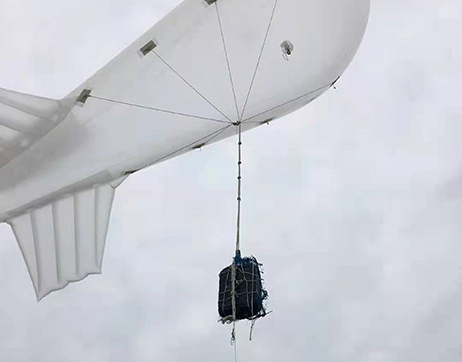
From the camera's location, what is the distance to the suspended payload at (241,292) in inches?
388

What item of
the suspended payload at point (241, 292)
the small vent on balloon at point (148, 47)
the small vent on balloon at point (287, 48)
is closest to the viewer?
the small vent on balloon at point (148, 47)

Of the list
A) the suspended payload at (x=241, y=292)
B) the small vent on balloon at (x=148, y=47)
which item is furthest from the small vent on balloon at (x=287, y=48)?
the suspended payload at (x=241, y=292)

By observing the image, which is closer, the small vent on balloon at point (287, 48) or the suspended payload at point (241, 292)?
the suspended payload at point (241, 292)

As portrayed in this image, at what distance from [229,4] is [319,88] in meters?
2.44

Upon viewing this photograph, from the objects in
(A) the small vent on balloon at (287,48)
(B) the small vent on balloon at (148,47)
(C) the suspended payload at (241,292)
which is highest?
(A) the small vent on balloon at (287,48)

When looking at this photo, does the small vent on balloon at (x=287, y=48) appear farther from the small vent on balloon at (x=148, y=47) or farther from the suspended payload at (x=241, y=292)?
the suspended payload at (x=241, y=292)

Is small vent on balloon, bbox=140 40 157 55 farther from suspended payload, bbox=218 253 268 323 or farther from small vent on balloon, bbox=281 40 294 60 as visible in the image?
suspended payload, bbox=218 253 268 323

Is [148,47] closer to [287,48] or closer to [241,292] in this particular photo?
[287,48]

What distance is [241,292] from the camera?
9.88 metres

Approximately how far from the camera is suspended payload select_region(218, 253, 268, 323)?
9.87 meters

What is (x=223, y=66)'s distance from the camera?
33.9 feet

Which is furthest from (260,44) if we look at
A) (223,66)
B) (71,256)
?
(71,256)

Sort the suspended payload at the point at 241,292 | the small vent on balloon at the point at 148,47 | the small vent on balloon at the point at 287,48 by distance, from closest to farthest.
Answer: the small vent on balloon at the point at 148,47 < the suspended payload at the point at 241,292 < the small vent on balloon at the point at 287,48

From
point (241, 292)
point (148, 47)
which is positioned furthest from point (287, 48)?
point (241, 292)
